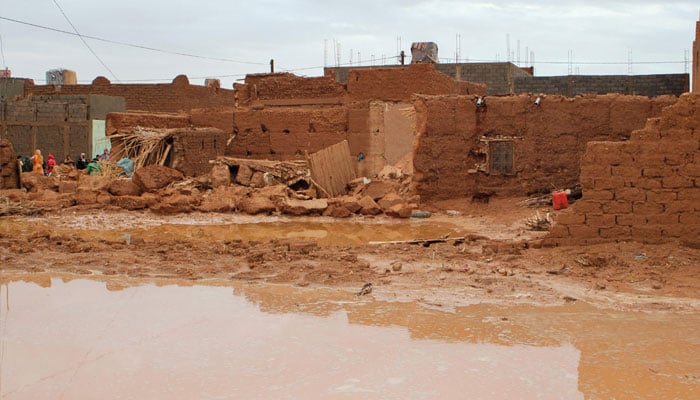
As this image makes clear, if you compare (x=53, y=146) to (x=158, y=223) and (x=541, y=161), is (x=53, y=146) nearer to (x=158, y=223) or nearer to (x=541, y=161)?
(x=158, y=223)

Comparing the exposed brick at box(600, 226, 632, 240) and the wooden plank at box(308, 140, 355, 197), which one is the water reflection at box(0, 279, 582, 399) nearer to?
the exposed brick at box(600, 226, 632, 240)

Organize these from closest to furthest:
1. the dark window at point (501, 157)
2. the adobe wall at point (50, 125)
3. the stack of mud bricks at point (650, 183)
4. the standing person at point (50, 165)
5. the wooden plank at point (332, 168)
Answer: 1. the stack of mud bricks at point (650, 183)
2. the dark window at point (501, 157)
3. the wooden plank at point (332, 168)
4. the standing person at point (50, 165)
5. the adobe wall at point (50, 125)

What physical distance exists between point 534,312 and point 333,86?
12.7 meters

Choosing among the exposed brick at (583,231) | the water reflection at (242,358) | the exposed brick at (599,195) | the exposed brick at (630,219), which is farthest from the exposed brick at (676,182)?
the water reflection at (242,358)

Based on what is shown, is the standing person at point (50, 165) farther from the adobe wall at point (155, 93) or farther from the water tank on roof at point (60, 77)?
the water tank on roof at point (60, 77)

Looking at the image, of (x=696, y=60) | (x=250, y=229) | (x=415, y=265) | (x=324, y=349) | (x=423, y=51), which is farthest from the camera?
(x=423, y=51)

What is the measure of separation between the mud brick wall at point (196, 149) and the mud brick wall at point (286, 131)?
2.15ft

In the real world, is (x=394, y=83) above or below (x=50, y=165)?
above

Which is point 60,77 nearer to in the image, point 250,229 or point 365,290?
point 250,229

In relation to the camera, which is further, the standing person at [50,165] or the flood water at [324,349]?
the standing person at [50,165]

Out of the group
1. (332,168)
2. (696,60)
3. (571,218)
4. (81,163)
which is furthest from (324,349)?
(81,163)

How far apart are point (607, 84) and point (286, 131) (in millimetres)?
12330

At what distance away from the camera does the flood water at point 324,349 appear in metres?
5.47

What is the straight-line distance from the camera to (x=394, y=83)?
61.7ft
